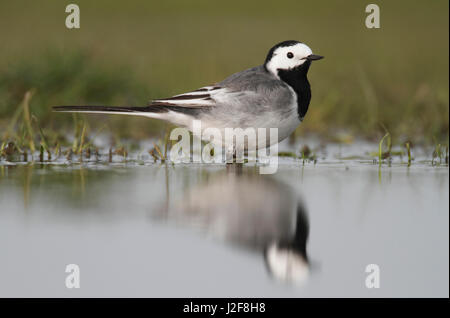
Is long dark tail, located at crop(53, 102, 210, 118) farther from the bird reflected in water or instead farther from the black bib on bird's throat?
the bird reflected in water

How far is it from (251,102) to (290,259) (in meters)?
3.05

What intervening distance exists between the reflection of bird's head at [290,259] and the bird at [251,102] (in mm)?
2436

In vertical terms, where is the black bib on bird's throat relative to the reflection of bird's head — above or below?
above

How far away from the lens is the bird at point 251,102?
6758 millimetres

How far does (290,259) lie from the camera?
3.91 metres

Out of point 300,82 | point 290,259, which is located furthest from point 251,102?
point 290,259

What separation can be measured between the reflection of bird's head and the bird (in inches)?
95.9

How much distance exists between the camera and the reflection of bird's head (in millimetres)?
3667

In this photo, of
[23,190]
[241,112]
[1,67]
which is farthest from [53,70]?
[23,190]

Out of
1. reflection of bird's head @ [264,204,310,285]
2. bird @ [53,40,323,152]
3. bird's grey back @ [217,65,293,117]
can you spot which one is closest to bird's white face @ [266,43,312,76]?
bird @ [53,40,323,152]

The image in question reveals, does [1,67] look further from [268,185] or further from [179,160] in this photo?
[268,185]

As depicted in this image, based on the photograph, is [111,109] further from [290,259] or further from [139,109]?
[290,259]

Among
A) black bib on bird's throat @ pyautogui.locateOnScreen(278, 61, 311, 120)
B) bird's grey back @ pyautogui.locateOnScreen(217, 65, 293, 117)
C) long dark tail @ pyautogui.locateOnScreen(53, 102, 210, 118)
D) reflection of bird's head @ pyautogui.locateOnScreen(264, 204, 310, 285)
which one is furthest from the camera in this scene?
black bib on bird's throat @ pyautogui.locateOnScreen(278, 61, 311, 120)

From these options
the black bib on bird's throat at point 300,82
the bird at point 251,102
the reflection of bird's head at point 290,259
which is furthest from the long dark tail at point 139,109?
the reflection of bird's head at point 290,259
